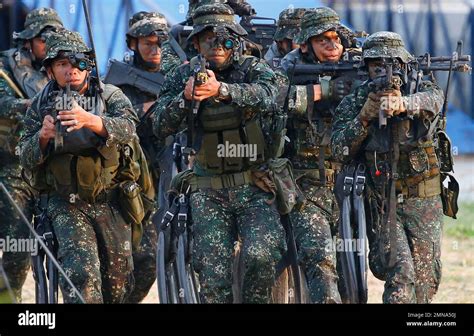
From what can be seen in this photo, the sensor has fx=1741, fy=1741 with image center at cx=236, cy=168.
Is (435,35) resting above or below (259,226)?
above

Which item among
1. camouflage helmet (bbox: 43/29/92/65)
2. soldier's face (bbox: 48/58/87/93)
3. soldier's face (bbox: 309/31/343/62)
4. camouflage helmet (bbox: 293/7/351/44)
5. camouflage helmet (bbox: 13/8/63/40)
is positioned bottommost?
soldier's face (bbox: 48/58/87/93)

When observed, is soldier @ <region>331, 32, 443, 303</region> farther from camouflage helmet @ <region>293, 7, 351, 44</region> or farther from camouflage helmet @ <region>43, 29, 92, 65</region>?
camouflage helmet @ <region>43, 29, 92, 65</region>

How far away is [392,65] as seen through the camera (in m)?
11.7

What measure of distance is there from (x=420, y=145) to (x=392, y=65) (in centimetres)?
61

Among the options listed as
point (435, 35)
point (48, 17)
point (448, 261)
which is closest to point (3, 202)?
point (48, 17)

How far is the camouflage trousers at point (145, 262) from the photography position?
13625 mm

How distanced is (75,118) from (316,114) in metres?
2.35

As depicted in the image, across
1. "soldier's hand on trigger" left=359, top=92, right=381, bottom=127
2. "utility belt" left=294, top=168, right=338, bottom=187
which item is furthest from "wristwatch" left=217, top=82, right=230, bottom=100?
"utility belt" left=294, top=168, right=338, bottom=187

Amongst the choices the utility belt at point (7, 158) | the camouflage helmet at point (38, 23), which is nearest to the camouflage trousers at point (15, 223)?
the utility belt at point (7, 158)

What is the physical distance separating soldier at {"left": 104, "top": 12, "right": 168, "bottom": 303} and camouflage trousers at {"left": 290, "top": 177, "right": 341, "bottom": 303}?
178cm

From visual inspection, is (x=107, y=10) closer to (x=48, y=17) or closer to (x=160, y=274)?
(x=48, y=17)

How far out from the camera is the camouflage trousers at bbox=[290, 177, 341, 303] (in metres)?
11.8

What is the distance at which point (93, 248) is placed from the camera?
38.4 feet
